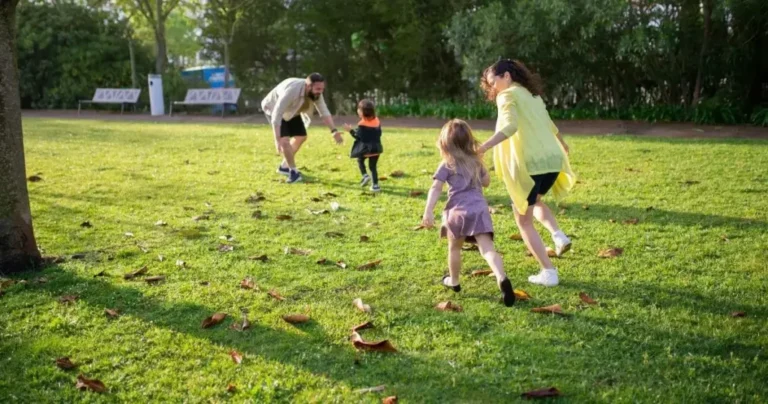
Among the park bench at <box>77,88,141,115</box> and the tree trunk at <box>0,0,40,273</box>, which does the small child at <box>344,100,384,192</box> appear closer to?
the tree trunk at <box>0,0,40,273</box>

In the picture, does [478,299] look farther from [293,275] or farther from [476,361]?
[293,275]

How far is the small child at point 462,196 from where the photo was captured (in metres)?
4.33

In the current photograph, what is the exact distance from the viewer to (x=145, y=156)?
11.8m

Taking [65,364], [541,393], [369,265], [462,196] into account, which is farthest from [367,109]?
[541,393]

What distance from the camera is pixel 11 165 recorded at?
493 cm

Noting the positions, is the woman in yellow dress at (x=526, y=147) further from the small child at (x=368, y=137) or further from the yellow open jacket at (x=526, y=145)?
the small child at (x=368, y=137)

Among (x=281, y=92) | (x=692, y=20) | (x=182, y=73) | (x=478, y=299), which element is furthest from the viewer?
(x=182, y=73)

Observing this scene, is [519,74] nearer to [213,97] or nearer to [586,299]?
[586,299]

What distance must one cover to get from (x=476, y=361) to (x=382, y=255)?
2095 millimetres

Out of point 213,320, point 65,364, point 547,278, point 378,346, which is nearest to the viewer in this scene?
point 65,364

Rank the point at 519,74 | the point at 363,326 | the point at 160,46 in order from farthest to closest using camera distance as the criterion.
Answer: the point at 160,46, the point at 519,74, the point at 363,326

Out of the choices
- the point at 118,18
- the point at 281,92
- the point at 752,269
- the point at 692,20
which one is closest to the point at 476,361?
the point at 752,269

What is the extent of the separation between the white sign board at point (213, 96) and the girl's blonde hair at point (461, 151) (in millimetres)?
20777

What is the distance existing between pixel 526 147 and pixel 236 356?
2459 millimetres
